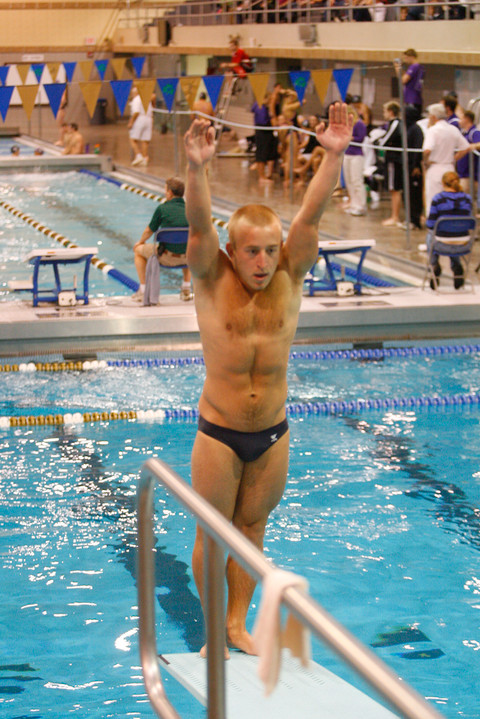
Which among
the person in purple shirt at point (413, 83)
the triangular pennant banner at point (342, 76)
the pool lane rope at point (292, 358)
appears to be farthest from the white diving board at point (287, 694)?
the person in purple shirt at point (413, 83)

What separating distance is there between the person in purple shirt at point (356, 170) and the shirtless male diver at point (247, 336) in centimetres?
904

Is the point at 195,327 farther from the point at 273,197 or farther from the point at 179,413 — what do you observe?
the point at 273,197

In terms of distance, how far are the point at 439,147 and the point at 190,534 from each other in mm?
6513

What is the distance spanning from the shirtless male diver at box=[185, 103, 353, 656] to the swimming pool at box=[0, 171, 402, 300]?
6.59 m

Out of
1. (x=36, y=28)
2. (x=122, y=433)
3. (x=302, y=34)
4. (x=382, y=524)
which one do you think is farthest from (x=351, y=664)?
(x=36, y=28)

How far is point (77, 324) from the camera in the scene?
779 cm

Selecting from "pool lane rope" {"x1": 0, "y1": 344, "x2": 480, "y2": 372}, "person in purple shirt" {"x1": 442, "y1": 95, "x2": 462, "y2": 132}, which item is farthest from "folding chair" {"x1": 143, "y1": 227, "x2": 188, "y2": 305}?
"person in purple shirt" {"x1": 442, "y1": 95, "x2": 462, "y2": 132}

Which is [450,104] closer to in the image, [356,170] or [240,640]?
[356,170]

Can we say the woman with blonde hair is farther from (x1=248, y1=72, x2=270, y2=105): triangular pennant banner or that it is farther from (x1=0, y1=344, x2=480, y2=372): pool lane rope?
(x1=248, y1=72, x2=270, y2=105): triangular pennant banner

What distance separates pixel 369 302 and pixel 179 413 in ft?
8.79

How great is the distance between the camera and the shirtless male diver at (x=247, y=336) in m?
2.94

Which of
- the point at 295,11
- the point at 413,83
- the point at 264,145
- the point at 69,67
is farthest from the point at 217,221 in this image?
the point at 295,11

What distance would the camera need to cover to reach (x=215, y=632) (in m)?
2.07

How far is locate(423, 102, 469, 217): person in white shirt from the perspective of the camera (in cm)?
998
